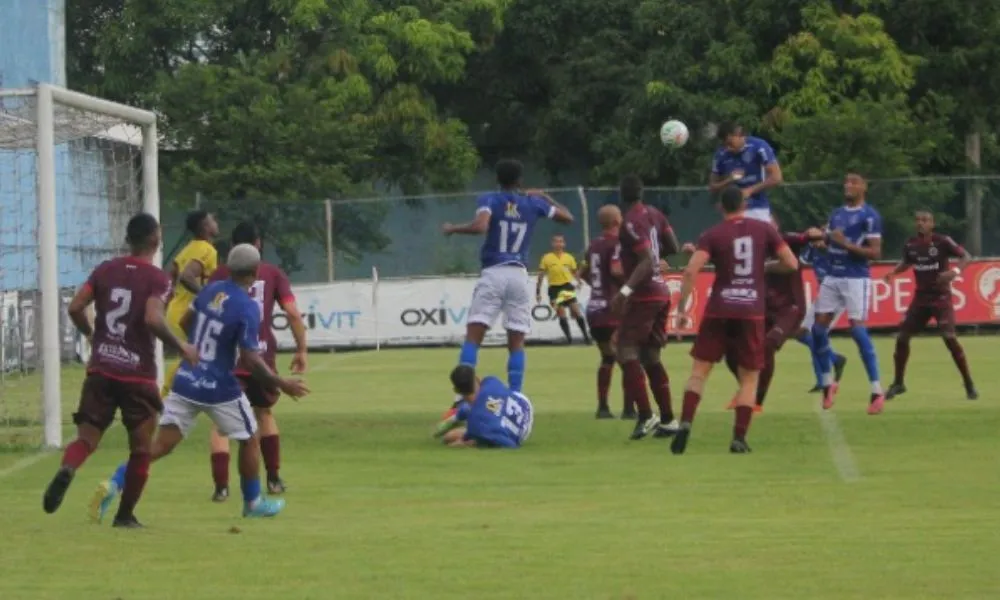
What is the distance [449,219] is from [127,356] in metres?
27.3

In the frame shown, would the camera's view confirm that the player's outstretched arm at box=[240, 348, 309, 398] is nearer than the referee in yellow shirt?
Yes

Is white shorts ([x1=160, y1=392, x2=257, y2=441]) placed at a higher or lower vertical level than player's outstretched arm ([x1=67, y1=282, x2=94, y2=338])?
lower

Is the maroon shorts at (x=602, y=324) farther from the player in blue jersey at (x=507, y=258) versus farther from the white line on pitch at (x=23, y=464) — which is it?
the white line on pitch at (x=23, y=464)

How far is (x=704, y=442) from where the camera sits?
17.5m

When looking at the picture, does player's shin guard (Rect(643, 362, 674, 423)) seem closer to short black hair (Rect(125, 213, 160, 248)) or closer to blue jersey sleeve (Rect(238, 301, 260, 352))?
blue jersey sleeve (Rect(238, 301, 260, 352))

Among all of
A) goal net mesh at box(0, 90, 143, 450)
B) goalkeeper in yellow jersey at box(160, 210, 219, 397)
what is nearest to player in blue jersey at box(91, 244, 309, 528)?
goalkeeper in yellow jersey at box(160, 210, 219, 397)

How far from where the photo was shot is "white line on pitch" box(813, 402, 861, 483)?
15.0 metres

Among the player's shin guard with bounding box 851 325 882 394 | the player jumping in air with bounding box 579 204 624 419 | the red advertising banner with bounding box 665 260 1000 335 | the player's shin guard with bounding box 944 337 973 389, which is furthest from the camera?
the red advertising banner with bounding box 665 260 1000 335

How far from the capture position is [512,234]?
59.4 ft

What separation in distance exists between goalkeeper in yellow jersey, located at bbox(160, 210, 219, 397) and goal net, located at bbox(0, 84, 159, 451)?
41.4 inches

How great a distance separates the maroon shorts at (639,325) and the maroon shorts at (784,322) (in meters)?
2.35

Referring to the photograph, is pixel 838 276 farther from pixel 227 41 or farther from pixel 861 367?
pixel 227 41

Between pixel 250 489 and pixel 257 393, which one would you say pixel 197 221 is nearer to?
pixel 257 393

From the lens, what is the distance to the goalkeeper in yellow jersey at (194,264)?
1647cm
